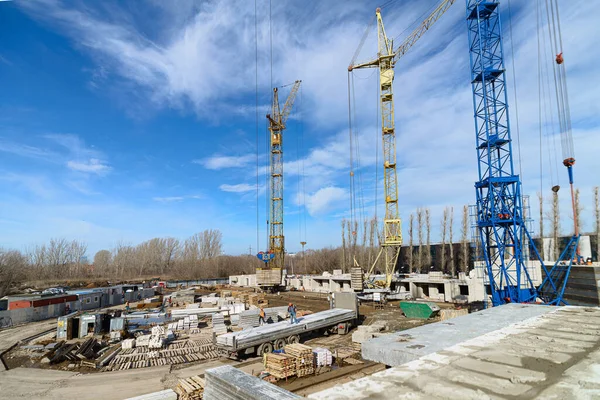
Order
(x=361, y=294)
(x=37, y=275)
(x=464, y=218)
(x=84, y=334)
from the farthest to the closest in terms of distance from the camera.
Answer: (x=37, y=275), (x=464, y=218), (x=361, y=294), (x=84, y=334)

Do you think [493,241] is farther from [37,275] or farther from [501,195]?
[37,275]

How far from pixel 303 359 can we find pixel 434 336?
624 centimetres

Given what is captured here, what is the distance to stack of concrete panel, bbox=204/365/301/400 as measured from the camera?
13.2 ft

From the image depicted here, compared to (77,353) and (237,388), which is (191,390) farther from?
(77,353)

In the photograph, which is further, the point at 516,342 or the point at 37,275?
the point at 37,275

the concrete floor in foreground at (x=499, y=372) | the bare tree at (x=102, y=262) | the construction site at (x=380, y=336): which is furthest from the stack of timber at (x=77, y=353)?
the bare tree at (x=102, y=262)

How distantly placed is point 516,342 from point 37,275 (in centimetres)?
9820

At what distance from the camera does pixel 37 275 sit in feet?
252

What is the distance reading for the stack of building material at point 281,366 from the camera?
1129 cm

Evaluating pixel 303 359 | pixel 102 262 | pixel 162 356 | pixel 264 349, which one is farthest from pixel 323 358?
pixel 102 262

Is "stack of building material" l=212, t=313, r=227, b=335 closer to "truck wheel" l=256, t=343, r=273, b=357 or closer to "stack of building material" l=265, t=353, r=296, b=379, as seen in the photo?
"truck wheel" l=256, t=343, r=273, b=357

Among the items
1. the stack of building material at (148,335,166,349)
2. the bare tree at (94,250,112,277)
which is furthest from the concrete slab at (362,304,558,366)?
the bare tree at (94,250,112,277)

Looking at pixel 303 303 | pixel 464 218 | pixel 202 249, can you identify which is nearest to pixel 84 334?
pixel 303 303

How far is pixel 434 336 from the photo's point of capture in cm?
693
